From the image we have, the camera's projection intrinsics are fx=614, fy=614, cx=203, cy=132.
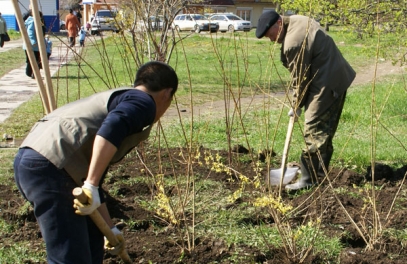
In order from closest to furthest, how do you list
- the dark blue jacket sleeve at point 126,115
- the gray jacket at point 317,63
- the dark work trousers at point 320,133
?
1. the dark blue jacket sleeve at point 126,115
2. the gray jacket at point 317,63
3. the dark work trousers at point 320,133

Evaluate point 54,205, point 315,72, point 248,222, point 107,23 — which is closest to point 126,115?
point 54,205

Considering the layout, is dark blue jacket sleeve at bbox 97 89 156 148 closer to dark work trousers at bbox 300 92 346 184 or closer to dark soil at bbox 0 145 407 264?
dark soil at bbox 0 145 407 264

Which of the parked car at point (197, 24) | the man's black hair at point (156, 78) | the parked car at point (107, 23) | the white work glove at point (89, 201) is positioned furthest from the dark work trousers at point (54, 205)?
the parked car at point (107, 23)

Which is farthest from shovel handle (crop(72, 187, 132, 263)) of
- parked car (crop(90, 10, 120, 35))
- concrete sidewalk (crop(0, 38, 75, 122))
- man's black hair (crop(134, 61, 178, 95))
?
concrete sidewalk (crop(0, 38, 75, 122))

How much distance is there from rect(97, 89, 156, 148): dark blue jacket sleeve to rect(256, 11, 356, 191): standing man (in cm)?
263

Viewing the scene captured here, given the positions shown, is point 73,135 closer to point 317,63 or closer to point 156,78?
point 156,78

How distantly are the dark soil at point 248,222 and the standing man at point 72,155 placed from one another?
112cm

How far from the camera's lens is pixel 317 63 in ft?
18.1

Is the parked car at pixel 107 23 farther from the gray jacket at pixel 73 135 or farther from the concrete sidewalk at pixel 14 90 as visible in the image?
the gray jacket at pixel 73 135

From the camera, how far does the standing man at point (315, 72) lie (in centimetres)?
530

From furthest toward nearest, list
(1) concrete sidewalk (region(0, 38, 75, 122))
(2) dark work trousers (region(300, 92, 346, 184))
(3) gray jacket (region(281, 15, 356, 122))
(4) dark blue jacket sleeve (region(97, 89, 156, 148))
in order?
(1) concrete sidewalk (region(0, 38, 75, 122))
(2) dark work trousers (region(300, 92, 346, 184))
(3) gray jacket (region(281, 15, 356, 122))
(4) dark blue jacket sleeve (region(97, 89, 156, 148))

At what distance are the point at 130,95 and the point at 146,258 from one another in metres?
1.54

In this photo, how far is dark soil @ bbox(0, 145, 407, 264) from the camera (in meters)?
4.01

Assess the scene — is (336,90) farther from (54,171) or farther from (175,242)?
(54,171)
